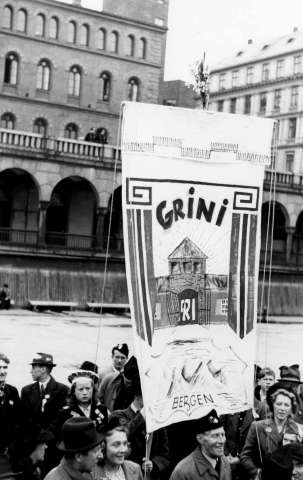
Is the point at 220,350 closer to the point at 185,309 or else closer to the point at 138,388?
the point at 185,309

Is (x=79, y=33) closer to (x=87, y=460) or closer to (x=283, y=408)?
(x=283, y=408)

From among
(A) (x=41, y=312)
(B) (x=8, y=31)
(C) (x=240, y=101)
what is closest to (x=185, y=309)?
(A) (x=41, y=312)

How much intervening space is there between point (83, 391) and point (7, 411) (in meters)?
1.04

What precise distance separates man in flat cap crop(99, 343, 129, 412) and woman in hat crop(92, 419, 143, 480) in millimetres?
2851

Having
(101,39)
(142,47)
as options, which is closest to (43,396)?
(101,39)

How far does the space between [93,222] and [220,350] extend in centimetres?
2900

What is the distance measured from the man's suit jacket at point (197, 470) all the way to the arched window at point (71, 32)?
35359 millimetres

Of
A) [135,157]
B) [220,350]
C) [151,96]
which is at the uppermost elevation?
[151,96]

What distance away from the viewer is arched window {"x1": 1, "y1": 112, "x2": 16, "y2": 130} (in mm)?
37219

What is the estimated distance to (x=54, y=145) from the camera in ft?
102

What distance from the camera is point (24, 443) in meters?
5.58

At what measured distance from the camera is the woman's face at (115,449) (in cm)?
519

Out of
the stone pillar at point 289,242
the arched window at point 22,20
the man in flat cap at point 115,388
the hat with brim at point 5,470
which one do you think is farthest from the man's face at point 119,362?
the arched window at point 22,20

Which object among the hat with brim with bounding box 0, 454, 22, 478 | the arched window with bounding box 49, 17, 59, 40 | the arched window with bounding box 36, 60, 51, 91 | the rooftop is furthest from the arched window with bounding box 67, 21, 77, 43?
the hat with brim with bounding box 0, 454, 22, 478
